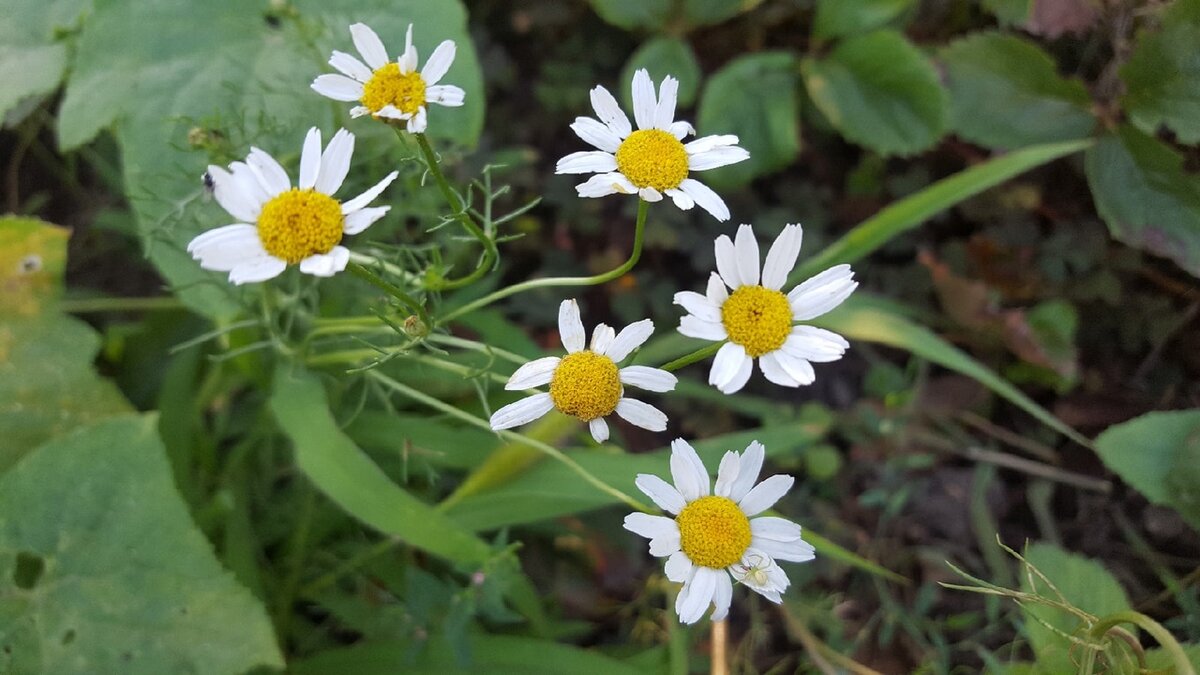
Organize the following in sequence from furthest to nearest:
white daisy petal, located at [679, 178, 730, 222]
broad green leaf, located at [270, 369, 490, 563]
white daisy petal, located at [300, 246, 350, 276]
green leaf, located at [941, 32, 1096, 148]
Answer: green leaf, located at [941, 32, 1096, 148], broad green leaf, located at [270, 369, 490, 563], white daisy petal, located at [679, 178, 730, 222], white daisy petal, located at [300, 246, 350, 276]

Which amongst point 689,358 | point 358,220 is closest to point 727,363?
point 689,358

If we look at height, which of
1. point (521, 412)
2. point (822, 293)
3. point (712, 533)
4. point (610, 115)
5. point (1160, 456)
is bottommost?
point (1160, 456)

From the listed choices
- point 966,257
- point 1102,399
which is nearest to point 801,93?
point 966,257

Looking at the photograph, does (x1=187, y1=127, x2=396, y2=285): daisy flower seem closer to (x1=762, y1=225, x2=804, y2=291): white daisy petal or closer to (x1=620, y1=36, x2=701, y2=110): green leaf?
(x1=762, y1=225, x2=804, y2=291): white daisy petal

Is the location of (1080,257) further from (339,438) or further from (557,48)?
(339,438)

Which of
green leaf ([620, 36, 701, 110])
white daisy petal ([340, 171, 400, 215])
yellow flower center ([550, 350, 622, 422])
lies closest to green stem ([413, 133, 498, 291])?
white daisy petal ([340, 171, 400, 215])

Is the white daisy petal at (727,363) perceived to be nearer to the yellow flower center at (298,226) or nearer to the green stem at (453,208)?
the green stem at (453,208)

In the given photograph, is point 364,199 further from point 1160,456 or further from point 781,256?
point 1160,456
